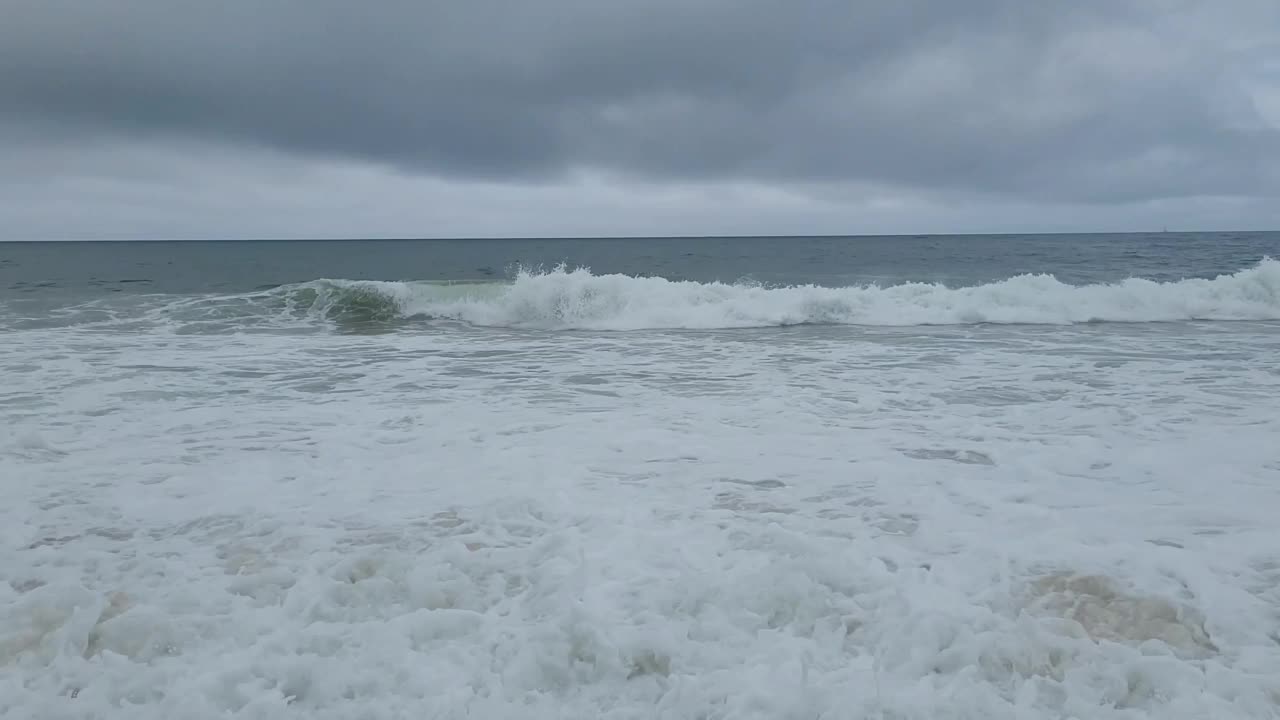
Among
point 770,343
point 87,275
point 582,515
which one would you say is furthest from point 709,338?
point 87,275

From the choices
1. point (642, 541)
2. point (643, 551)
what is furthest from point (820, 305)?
point (643, 551)

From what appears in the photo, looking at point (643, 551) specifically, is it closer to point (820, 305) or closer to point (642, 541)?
point (642, 541)

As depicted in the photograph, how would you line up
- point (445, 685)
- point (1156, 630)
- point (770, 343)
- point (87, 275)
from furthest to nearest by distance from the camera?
point (87, 275)
point (770, 343)
point (1156, 630)
point (445, 685)

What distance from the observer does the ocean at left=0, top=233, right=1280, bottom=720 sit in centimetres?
301

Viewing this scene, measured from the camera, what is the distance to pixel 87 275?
110 ft

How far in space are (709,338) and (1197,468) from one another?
30.6 feet

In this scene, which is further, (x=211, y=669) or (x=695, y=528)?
(x=695, y=528)

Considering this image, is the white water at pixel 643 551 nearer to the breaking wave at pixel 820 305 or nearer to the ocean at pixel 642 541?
the ocean at pixel 642 541

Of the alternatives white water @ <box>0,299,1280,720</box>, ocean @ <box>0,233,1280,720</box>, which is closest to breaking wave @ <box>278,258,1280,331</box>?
ocean @ <box>0,233,1280,720</box>

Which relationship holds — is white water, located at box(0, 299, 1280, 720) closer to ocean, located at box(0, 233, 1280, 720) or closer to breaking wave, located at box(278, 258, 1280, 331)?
ocean, located at box(0, 233, 1280, 720)

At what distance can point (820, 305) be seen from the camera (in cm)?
1730

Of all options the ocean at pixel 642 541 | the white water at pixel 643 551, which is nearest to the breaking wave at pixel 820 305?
the ocean at pixel 642 541

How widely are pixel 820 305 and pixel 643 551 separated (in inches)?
549

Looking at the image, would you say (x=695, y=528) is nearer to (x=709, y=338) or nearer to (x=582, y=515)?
(x=582, y=515)
